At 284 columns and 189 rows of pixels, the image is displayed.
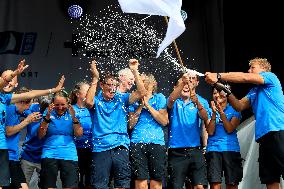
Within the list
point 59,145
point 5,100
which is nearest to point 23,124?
point 5,100

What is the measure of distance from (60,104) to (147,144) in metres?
1.04

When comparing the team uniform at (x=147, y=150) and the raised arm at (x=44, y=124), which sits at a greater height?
the raised arm at (x=44, y=124)

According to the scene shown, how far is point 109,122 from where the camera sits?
6.55 metres

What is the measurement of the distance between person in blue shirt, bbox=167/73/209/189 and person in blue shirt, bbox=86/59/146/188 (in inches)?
20.9

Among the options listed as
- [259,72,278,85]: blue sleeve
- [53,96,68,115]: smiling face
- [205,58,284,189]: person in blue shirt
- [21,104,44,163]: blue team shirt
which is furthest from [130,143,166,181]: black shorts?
[259,72,278,85]: blue sleeve

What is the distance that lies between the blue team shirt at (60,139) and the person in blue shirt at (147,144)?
664 millimetres

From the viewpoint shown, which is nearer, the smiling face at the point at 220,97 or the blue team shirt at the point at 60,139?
the blue team shirt at the point at 60,139

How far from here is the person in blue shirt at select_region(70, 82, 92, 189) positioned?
23.2 feet

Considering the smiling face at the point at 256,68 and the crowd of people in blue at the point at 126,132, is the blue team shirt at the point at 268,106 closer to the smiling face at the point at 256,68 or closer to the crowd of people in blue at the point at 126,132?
the crowd of people in blue at the point at 126,132

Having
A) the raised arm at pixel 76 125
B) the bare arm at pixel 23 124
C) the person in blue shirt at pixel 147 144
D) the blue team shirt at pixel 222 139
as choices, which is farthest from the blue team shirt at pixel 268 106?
the bare arm at pixel 23 124

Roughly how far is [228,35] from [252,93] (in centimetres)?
357

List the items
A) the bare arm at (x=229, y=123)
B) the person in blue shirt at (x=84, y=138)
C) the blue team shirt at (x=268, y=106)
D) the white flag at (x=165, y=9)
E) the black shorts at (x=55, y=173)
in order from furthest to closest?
the person in blue shirt at (x=84, y=138) < the bare arm at (x=229, y=123) < the black shorts at (x=55, y=173) < the blue team shirt at (x=268, y=106) < the white flag at (x=165, y=9)

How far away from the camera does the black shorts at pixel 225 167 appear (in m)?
6.86

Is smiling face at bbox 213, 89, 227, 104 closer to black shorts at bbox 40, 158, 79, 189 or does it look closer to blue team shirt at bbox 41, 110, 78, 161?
blue team shirt at bbox 41, 110, 78, 161
